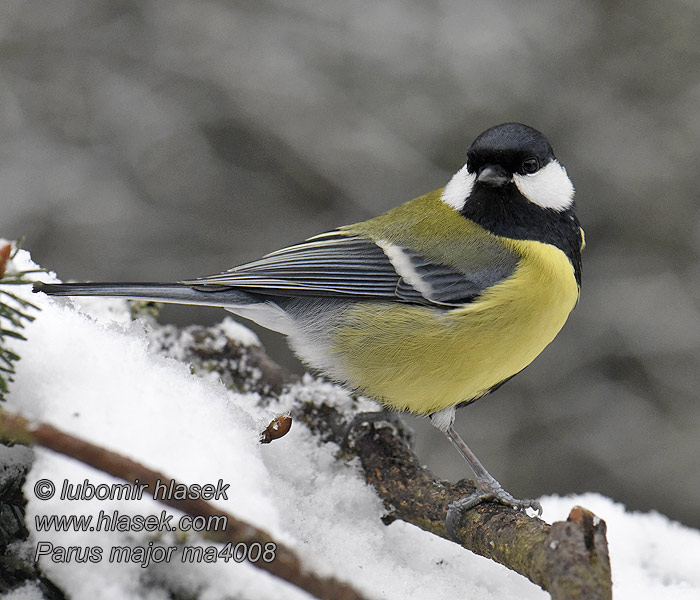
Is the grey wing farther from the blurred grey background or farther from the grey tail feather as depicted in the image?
the blurred grey background

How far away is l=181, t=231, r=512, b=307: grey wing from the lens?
→ 267 centimetres

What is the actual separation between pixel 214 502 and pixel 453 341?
1324 millimetres

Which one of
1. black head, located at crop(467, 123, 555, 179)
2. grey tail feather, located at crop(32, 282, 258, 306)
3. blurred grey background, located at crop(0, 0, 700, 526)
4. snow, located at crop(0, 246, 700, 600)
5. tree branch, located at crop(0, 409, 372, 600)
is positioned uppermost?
blurred grey background, located at crop(0, 0, 700, 526)

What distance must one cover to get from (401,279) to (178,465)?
152cm

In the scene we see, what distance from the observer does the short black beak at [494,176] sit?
2.71 meters

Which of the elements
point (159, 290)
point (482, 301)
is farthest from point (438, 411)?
point (159, 290)

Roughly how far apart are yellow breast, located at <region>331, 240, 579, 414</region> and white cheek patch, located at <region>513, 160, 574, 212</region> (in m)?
0.26

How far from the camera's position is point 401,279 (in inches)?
109

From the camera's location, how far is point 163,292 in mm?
2473

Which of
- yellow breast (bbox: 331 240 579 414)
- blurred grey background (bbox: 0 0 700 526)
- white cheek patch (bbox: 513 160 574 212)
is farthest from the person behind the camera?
blurred grey background (bbox: 0 0 700 526)

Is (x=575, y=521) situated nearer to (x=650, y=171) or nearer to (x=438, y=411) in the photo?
(x=438, y=411)

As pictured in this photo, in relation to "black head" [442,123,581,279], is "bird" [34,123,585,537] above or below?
below

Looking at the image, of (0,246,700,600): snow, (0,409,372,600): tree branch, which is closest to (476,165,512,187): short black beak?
(0,246,700,600): snow

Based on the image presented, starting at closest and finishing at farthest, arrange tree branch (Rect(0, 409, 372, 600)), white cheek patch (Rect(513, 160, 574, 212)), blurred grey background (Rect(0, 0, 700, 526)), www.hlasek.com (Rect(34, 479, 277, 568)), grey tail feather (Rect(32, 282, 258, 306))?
tree branch (Rect(0, 409, 372, 600)) < www.hlasek.com (Rect(34, 479, 277, 568)) < grey tail feather (Rect(32, 282, 258, 306)) < white cheek patch (Rect(513, 160, 574, 212)) < blurred grey background (Rect(0, 0, 700, 526))
